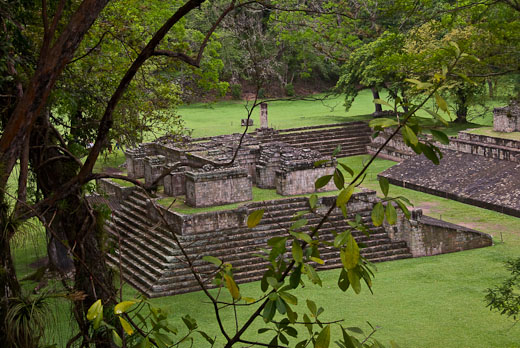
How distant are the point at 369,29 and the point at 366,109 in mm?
3865

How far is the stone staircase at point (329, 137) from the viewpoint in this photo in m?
21.8

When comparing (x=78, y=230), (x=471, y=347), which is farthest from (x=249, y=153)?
(x=78, y=230)

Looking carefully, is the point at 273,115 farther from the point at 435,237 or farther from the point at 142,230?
the point at 435,237

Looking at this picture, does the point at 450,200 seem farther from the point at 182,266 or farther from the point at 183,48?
the point at 183,48

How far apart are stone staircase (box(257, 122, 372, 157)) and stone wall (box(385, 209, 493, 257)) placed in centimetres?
709

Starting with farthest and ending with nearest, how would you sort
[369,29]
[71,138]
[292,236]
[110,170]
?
→ 1. [369,29]
2. [110,170]
3. [71,138]
4. [292,236]

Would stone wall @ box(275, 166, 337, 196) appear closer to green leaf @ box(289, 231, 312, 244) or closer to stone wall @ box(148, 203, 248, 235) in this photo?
stone wall @ box(148, 203, 248, 235)

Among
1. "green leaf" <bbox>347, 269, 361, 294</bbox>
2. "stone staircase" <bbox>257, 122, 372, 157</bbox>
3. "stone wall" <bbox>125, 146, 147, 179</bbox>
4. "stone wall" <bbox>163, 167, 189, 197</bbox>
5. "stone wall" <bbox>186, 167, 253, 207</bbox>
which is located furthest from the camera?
"stone staircase" <bbox>257, 122, 372, 157</bbox>

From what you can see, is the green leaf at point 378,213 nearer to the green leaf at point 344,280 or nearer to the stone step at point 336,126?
the green leaf at point 344,280

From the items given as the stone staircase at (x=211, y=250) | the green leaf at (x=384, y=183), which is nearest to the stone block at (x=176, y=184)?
the stone staircase at (x=211, y=250)

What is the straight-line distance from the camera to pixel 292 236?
2318 mm

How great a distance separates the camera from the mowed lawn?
34.4ft

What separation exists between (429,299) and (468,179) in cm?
650

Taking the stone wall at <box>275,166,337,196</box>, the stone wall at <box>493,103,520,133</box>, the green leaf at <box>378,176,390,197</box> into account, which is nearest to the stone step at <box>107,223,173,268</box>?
the stone wall at <box>275,166,337,196</box>
